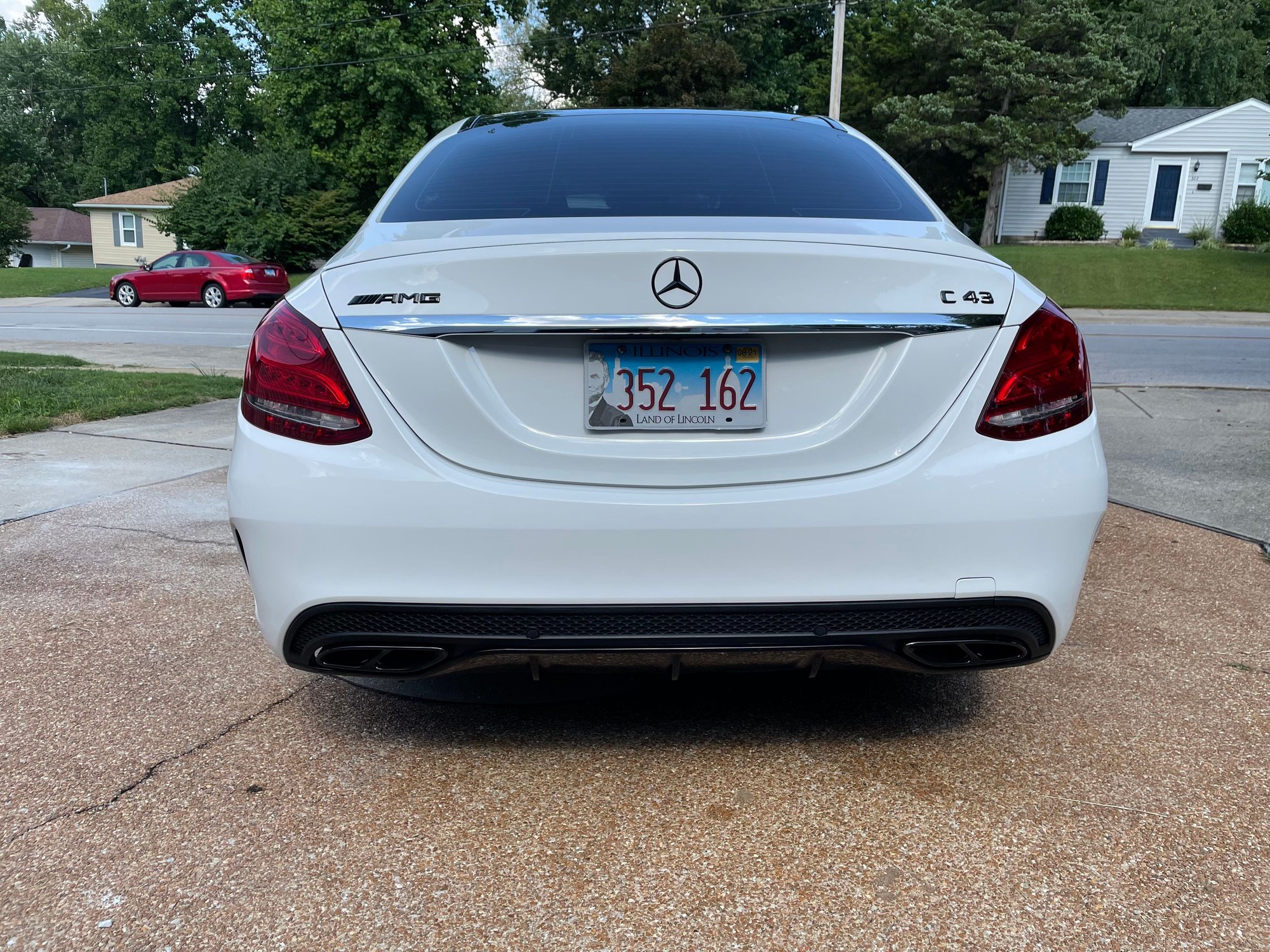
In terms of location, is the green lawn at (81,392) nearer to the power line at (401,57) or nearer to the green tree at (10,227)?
the power line at (401,57)

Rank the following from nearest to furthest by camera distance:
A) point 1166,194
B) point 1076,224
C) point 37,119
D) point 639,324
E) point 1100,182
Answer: point 639,324
point 1076,224
point 1166,194
point 1100,182
point 37,119

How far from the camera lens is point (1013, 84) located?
31422 mm

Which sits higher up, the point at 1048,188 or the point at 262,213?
the point at 1048,188

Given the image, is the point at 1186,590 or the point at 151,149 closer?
the point at 1186,590

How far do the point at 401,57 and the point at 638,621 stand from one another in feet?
128

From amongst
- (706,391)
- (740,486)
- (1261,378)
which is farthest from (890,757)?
(1261,378)

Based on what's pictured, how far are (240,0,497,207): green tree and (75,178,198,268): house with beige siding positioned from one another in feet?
49.3

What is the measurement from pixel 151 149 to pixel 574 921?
2601 inches

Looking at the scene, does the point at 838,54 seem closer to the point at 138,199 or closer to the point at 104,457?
the point at 104,457

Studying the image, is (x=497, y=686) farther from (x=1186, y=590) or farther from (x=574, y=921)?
(x=1186, y=590)

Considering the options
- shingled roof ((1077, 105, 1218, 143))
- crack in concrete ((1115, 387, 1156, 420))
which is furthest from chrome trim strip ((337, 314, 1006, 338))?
shingled roof ((1077, 105, 1218, 143))

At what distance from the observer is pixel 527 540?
2191 mm

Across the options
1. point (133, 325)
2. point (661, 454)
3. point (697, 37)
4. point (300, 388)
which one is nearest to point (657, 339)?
point (661, 454)

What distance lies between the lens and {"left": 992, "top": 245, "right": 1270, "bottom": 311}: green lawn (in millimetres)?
22141
